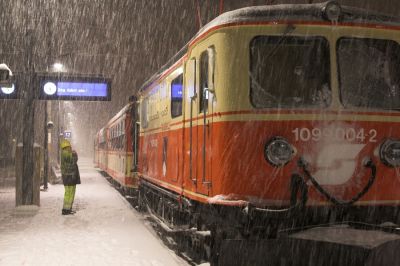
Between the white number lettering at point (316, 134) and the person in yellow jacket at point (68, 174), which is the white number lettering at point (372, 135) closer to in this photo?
the white number lettering at point (316, 134)

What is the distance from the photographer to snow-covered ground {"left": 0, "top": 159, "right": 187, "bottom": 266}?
25.2ft

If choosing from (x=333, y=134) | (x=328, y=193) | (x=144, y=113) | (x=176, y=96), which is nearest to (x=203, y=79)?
(x=333, y=134)

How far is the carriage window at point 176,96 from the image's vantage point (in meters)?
8.11

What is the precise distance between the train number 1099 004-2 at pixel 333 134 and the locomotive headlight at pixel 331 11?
1.23 meters

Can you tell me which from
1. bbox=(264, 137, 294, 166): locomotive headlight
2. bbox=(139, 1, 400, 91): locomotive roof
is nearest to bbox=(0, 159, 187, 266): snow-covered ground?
bbox=(264, 137, 294, 166): locomotive headlight

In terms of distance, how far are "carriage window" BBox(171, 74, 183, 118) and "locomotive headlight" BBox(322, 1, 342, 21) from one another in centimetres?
274

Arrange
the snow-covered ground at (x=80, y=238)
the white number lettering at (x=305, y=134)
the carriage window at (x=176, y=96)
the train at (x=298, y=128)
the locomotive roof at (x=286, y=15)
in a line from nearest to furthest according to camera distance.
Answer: the train at (x=298, y=128) < the white number lettering at (x=305, y=134) < the locomotive roof at (x=286, y=15) < the snow-covered ground at (x=80, y=238) < the carriage window at (x=176, y=96)

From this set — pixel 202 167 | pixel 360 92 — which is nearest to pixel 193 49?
pixel 202 167

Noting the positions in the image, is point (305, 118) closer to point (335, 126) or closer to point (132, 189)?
point (335, 126)

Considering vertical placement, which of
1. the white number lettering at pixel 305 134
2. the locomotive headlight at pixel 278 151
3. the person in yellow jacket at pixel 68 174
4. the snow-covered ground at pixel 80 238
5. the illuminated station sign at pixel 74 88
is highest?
the illuminated station sign at pixel 74 88

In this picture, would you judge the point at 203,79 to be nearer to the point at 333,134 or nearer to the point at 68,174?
the point at 333,134

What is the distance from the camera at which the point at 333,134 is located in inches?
227

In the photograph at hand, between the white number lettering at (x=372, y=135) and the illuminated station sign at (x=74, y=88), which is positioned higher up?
the illuminated station sign at (x=74, y=88)

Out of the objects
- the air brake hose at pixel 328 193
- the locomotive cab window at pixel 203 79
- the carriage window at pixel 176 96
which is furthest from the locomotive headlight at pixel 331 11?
the carriage window at pixel 176 96
